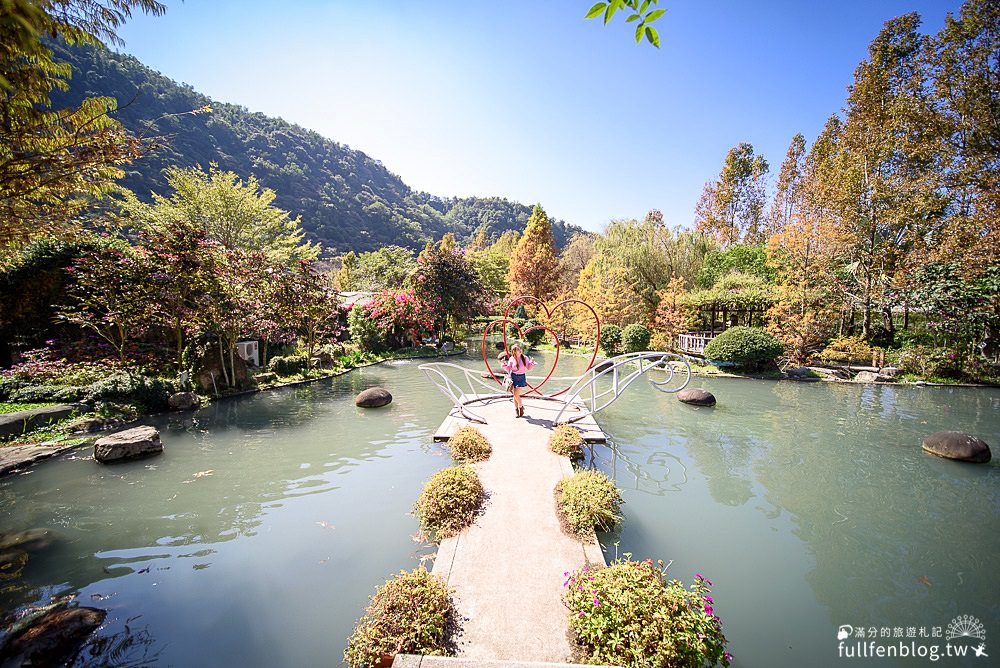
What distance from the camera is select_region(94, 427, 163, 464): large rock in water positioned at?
6043 millimetres

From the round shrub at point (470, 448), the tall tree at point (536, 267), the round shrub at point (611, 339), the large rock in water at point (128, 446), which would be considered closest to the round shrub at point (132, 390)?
the large rock in water at point (128, 446)

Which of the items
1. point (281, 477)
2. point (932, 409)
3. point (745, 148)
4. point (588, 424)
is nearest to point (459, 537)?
point (281, 477)

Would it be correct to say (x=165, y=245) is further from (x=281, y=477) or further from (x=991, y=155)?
(x=991, y=155)

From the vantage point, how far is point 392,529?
4.55 meters

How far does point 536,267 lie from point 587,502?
24475mm

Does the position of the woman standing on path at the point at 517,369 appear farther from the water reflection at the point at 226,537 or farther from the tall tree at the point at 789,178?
the tall tree at the point at 789,178

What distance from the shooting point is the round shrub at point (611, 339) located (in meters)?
17.5

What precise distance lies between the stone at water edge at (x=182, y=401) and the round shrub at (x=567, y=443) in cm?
796

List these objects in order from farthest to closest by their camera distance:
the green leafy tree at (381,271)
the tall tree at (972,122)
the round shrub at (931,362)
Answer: the green leafy tree at (381,271), the round shrub at (931,362), the tall tree at (972,122)

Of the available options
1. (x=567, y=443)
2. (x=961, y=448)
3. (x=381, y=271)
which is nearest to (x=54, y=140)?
(x=567, y=443)

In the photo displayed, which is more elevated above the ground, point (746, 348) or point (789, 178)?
point (789, 178)

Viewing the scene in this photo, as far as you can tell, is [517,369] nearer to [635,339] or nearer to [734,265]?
[635,339]

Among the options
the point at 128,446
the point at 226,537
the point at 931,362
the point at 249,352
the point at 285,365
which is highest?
the point at 249,352

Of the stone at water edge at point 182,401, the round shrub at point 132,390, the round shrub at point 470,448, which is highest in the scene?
the round shrub at point 132,390
